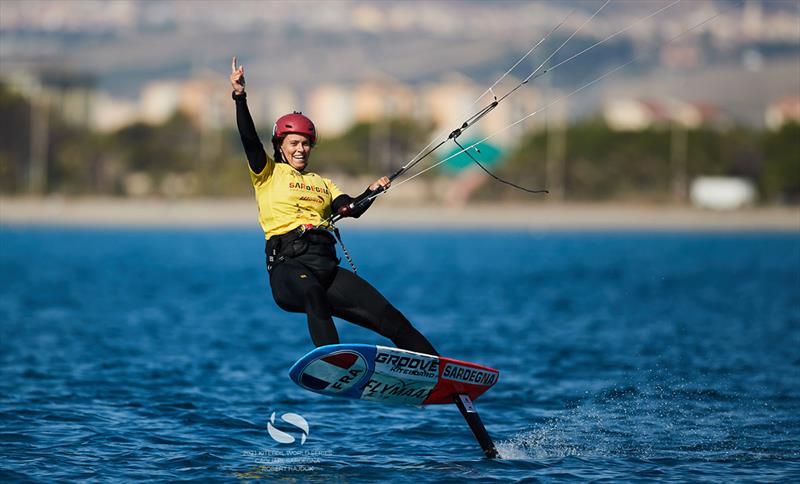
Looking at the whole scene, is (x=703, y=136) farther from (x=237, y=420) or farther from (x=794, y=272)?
(x=237, y=420)

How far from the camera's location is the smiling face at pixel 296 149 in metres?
11.3

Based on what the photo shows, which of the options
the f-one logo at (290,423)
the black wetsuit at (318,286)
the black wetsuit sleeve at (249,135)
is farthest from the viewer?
the f-one logo at (290,423)

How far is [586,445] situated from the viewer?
41.4 ft

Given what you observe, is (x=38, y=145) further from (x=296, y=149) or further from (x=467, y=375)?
(x=467, y=375)

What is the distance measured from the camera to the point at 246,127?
1099cm

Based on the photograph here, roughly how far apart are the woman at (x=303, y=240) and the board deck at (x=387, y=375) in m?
0.21

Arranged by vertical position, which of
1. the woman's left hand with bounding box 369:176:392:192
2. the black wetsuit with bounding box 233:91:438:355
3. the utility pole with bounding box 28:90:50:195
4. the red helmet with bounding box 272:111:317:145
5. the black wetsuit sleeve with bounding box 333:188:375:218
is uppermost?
the utility pole with bounding box 28:90:50:195

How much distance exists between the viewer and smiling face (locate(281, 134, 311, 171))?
1134 cm

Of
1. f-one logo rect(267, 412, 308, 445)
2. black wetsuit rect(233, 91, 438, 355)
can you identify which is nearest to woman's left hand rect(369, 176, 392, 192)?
black wetsuit rect(233, 91, 438, 355)

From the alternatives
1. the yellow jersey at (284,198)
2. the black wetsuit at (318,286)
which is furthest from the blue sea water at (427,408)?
the yellow jersey at (284,198)

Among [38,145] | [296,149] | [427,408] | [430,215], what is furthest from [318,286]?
[38,145]

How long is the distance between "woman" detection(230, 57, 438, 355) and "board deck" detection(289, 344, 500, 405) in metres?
0.21

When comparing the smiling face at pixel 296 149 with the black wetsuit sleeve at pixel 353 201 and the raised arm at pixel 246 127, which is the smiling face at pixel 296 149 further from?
the black wetsuit sleeve at pixel 353 201

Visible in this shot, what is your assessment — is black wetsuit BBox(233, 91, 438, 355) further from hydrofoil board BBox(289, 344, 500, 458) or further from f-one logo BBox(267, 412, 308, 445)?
f-one logo BBox(267, 412, 308, 445)
